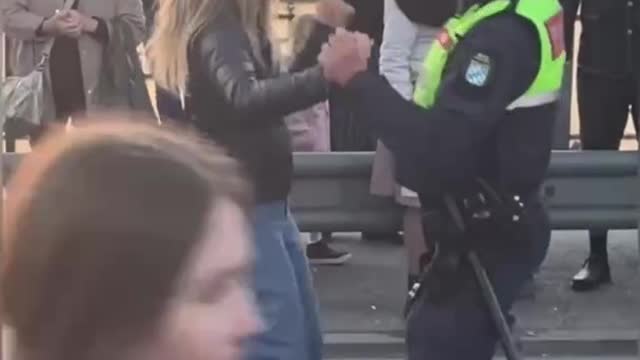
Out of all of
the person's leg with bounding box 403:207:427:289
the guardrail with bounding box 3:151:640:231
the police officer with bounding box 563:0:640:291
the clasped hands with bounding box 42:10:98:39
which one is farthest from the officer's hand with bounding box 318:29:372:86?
the police officer with bounding box 563:0:640:291

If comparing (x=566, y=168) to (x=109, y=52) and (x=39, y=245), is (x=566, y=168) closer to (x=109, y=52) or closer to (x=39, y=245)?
(x=109, y=52)

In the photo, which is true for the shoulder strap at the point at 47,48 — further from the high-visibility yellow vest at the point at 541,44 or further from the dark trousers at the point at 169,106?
the high-visibility yellow vest at the point at 541,44

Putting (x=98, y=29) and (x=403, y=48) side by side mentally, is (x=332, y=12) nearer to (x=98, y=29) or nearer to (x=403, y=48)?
(x=403, y=48)

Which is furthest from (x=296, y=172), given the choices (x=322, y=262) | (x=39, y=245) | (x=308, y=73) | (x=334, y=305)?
(x=39, y=245)

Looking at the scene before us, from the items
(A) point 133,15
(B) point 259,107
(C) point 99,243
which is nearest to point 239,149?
(B) point 259,107

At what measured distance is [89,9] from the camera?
8.15 metres

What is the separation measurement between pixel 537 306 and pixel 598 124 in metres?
0.92

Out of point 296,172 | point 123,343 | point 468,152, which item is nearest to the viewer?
point 123,343

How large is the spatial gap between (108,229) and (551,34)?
3.01m

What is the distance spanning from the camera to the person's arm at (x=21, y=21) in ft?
26.2

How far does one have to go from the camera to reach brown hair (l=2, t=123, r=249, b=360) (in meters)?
1.74

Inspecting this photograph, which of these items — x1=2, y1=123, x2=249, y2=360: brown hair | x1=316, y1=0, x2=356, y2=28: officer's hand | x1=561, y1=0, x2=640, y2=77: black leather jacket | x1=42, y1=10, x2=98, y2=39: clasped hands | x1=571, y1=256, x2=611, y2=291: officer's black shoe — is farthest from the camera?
x1=571, y1=256, x2=611, y2=291: officer's black shoe

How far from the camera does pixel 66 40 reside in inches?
318

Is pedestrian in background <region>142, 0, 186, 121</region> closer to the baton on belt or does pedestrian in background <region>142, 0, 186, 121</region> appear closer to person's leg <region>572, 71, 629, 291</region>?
the baton on belt
